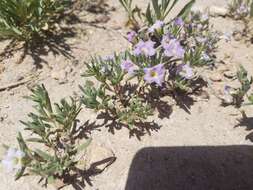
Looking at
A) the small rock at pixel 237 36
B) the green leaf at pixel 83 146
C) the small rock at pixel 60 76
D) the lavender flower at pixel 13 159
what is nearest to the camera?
the lavender flower at pixel 13 159

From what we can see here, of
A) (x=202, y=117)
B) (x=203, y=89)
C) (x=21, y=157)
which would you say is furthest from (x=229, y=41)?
(x=21, y=157)

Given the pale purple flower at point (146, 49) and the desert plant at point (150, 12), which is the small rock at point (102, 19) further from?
the pale purple flower at point (146, 49)

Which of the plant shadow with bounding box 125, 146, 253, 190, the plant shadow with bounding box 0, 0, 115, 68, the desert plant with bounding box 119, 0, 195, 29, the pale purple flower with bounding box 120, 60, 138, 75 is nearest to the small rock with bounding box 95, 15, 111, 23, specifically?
the plant shadow with bounding box 0, 0, 115, 68

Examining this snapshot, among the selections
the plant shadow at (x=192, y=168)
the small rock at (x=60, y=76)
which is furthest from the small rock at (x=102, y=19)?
the plant shadow at (x=192, y=168)

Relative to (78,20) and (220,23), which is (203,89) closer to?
(220,23)

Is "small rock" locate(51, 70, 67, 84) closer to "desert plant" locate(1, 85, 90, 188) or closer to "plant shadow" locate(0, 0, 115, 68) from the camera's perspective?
"plant shadow" locate(0, 0, 115, 68)
